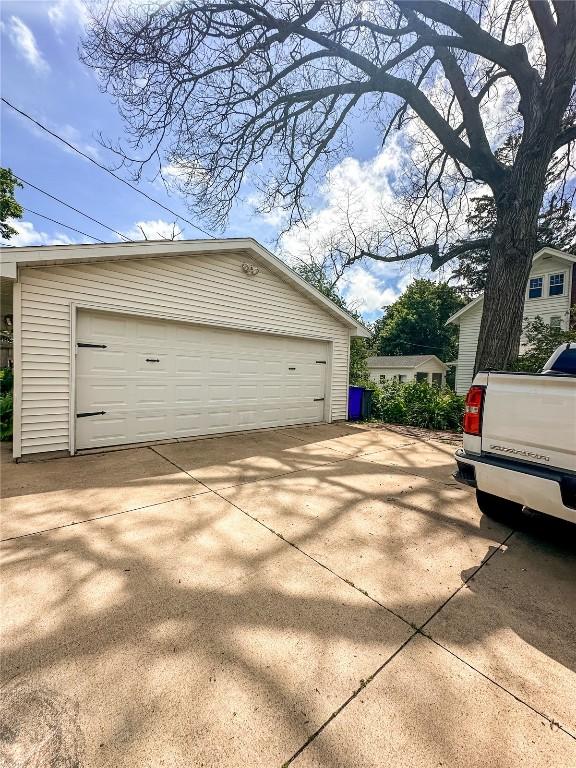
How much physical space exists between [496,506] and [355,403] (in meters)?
6.01

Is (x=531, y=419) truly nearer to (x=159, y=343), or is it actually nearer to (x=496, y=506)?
(x=496, y=506)

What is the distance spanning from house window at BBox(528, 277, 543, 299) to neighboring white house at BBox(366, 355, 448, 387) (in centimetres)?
927

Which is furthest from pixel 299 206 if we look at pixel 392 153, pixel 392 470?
pixel 392 470

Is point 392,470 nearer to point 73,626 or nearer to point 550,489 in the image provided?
point 550,489

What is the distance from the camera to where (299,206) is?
7938 mm

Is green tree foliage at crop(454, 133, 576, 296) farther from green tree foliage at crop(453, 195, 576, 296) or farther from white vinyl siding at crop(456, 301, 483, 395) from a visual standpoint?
white vinyl siding at crop(456, 301, 483, 395)

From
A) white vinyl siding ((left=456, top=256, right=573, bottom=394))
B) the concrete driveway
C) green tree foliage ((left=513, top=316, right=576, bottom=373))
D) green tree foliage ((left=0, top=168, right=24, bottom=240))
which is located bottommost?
the concrete driveway

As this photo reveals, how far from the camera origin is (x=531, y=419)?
223 cm

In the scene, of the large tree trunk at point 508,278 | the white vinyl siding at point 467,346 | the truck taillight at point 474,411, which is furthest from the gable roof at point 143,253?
the white vinyl siding at point 467,346

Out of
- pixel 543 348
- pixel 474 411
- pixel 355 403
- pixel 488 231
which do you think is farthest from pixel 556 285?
pixel 474 411

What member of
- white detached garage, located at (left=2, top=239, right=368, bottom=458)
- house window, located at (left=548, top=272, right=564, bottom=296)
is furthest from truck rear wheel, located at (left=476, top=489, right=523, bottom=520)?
house window, located at (left=548, top=272, right=564, bottom=296)

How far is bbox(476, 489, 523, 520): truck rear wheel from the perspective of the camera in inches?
112

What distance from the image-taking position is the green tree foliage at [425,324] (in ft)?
101

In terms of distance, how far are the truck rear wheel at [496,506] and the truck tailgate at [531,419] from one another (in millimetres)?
675
